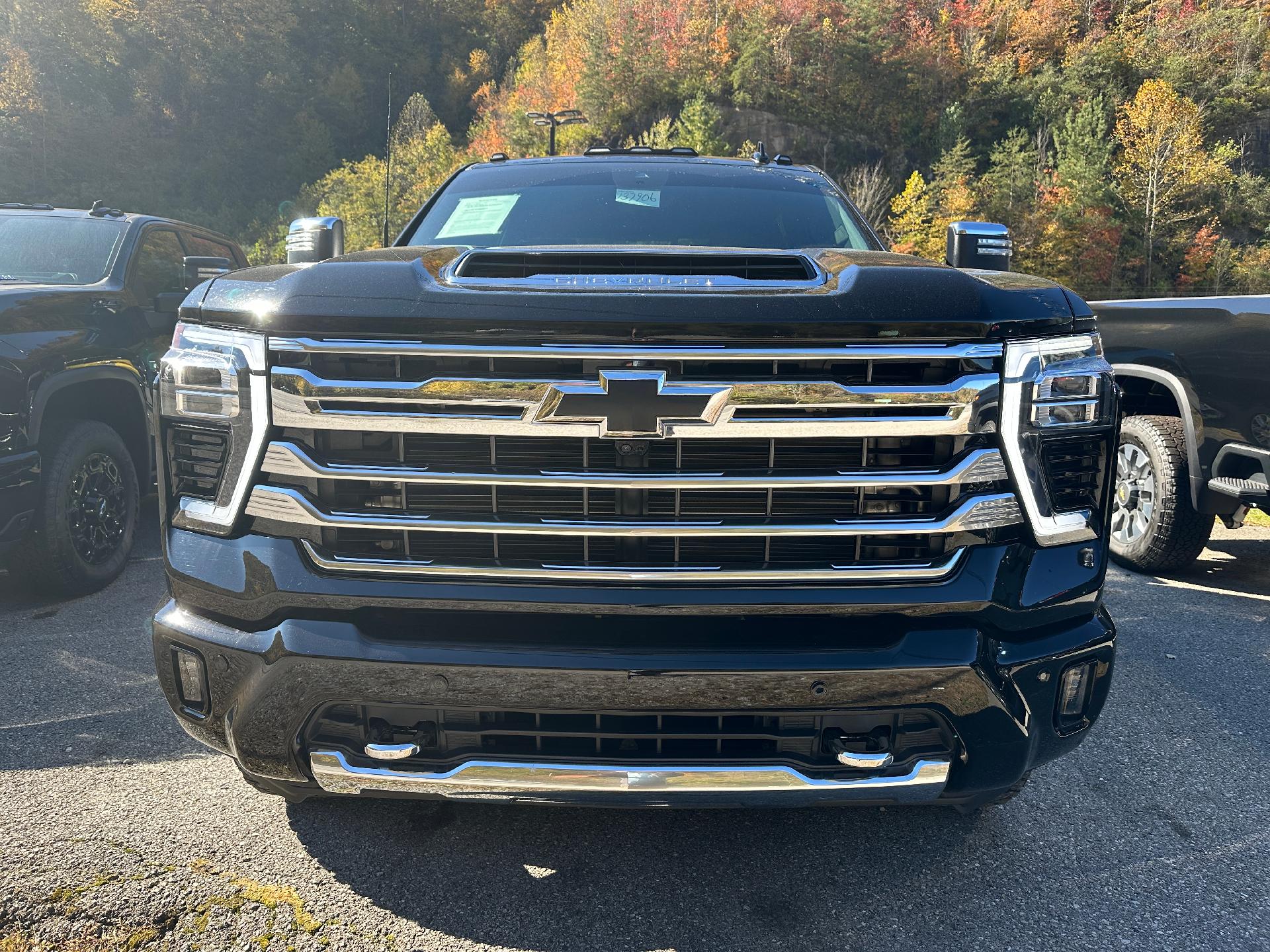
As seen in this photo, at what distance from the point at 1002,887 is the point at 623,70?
91.8 meters

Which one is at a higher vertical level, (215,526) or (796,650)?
(215,526)

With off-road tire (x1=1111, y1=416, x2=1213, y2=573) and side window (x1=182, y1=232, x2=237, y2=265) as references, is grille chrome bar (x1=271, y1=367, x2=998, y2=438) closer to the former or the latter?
off-road tire (x1=1111, y1=416, x2=1213, y2=573)

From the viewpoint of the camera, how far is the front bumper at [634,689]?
1.90 meters

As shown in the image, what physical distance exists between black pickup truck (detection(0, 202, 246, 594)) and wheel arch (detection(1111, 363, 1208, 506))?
514cm

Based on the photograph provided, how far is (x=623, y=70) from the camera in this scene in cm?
8519

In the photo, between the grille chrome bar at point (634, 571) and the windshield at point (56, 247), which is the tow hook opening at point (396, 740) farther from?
the windshield at point (56, 247)

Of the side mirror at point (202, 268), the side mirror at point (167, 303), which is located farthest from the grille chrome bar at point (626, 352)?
the side mirror at point (167, 303)

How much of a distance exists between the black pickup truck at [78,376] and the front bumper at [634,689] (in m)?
2.92

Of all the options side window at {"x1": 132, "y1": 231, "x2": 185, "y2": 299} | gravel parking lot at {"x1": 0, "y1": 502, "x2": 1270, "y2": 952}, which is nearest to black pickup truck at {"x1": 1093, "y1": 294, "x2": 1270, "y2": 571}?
gravel parking lot at {"x1": 0, "y1": 502, "x2": 1270, "y2": 952}

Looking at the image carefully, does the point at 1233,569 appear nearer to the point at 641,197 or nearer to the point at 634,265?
the point at 641,197

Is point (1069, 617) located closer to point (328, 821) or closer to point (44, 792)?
point (328, 821)

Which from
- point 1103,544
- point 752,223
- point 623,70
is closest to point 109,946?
point 1103,544

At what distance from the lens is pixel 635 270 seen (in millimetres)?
2248

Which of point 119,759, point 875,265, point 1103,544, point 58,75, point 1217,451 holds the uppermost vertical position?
point 58,75
